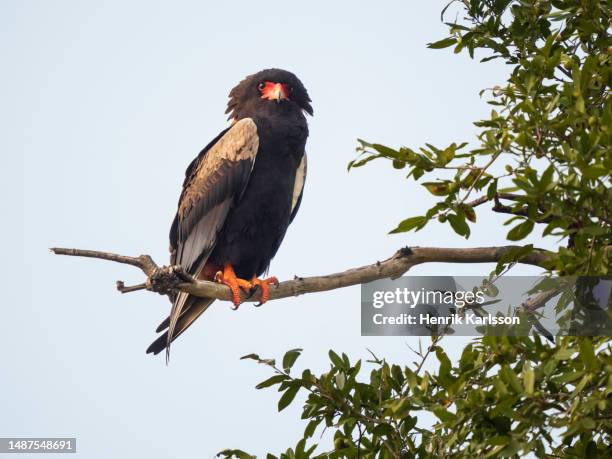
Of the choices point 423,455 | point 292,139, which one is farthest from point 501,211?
point 292,139

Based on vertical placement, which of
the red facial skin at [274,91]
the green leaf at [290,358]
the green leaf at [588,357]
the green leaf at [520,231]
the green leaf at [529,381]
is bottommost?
the green leaf at [529,381]

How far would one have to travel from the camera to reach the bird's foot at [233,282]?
6.19m

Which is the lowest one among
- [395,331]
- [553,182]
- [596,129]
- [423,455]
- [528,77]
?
[423,455]

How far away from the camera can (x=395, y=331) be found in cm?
452

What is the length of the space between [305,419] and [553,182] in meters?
1.73

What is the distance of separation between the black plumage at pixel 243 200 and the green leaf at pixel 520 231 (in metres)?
3.35

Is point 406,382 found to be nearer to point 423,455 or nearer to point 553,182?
point 423,455

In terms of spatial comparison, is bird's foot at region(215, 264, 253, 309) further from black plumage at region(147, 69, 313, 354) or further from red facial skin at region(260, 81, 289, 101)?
red facial skin at region(260, 81, 289, 101)

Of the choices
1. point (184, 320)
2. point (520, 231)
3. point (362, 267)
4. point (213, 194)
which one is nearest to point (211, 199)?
point (213, 194)

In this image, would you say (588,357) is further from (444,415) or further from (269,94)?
(269,94)

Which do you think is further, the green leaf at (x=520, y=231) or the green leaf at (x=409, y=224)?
the green leaf at (x=409, y=224)

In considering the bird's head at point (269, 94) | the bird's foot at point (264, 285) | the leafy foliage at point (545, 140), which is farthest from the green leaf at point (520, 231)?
the bird's head at point (269, 94)

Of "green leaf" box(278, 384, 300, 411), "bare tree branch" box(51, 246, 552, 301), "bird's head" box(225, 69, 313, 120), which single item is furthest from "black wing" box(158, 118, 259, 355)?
"green leaf" box(278, 384, 300, 411)

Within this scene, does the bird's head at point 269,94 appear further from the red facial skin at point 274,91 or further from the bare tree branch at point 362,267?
the bare tree branch at point 362,267
